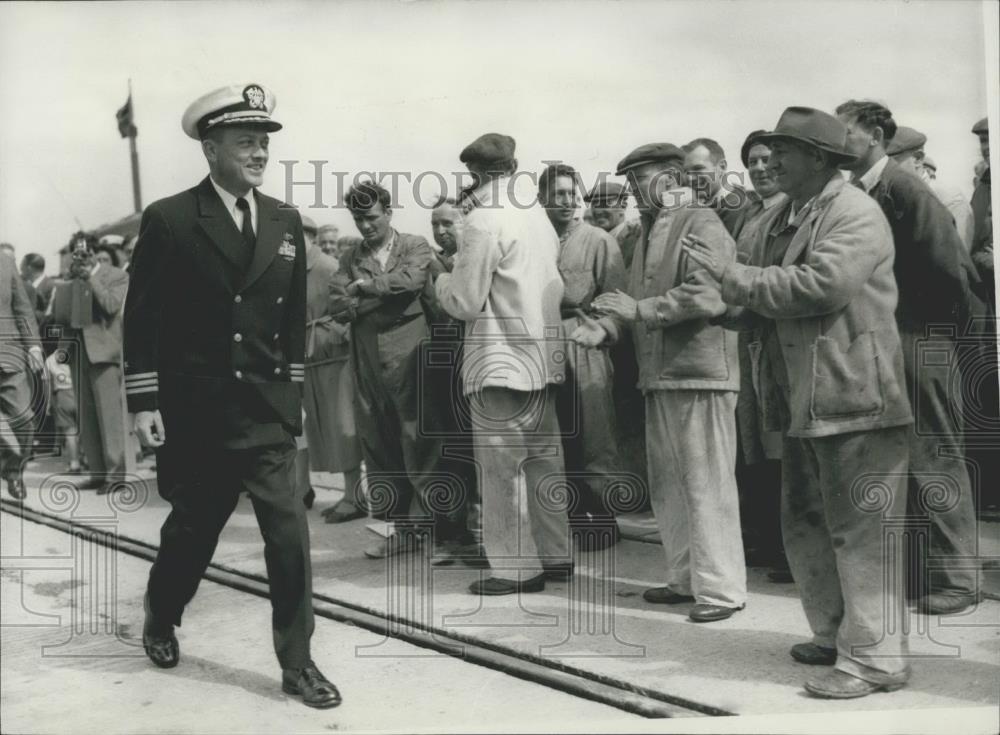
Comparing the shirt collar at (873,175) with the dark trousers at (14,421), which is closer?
the shirt collar at (873,175)

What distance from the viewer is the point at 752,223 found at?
473 centimetres

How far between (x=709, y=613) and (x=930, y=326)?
1356 millimetres

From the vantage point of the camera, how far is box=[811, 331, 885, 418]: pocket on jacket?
12.4 feet

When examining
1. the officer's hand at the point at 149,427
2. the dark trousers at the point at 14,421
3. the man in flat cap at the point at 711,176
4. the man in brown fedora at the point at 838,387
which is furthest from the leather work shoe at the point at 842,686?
the dark trousers at the point at 14,421

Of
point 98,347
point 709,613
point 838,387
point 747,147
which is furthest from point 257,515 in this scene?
Answer: point 98,347

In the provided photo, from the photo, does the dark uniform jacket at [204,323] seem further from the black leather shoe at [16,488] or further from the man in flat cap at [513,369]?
the black leather shoe at [16,488]

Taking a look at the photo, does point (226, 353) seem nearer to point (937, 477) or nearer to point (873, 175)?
point (873, 175)

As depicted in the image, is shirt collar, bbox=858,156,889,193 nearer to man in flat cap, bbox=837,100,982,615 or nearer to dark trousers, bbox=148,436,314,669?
man in flat cap, bbox=837,100,982,615

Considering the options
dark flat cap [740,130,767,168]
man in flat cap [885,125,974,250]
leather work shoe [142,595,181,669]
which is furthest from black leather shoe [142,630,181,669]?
man in flat cap [885,125,974,250]

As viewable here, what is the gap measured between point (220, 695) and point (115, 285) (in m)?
3.62

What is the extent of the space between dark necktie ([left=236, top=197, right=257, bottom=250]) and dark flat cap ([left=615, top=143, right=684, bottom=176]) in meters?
1.51

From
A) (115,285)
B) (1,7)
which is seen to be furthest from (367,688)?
(115,285)

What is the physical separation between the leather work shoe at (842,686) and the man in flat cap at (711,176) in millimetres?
1849

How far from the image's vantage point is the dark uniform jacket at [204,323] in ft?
13.0
